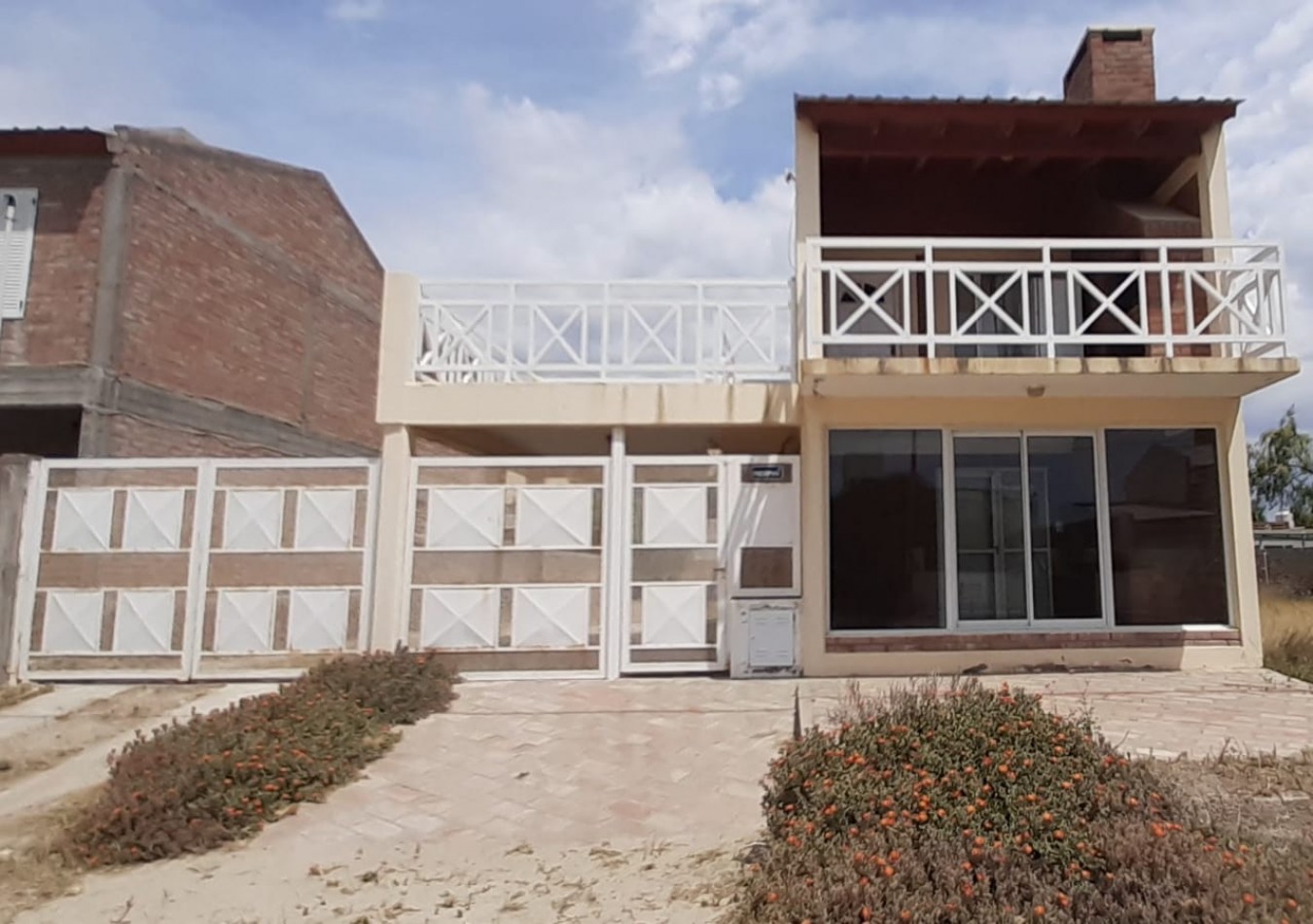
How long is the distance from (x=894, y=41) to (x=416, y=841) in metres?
8.82

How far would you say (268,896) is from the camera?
4293 mm

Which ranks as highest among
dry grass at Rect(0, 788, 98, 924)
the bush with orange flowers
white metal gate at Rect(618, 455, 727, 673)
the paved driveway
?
white metal gate at Rect(618, 455, 727, 673)

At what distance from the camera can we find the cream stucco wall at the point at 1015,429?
8.91 m

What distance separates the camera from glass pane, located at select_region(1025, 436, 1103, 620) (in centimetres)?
907

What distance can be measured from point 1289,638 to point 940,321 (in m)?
5.52

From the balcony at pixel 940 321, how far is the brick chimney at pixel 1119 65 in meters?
2.10

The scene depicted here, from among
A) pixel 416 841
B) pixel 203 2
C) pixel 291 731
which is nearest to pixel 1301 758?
pixel 416 841

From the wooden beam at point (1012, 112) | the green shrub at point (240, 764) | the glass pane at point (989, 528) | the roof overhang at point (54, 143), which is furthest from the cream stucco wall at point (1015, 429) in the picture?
the roof overhang at point (54, 143)

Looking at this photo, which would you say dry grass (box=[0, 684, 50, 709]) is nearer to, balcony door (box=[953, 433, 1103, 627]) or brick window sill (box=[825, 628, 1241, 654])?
brick window sill (box=[825, 628, 1241, 654])

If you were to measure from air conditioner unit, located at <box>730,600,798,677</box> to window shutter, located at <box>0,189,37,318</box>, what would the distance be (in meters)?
10.4

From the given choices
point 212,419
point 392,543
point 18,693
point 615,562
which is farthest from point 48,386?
point 615,562

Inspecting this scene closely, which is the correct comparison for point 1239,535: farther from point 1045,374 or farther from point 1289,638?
point 1045,374

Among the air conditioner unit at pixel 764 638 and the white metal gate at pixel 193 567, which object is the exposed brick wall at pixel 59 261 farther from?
the air conditioner unit at pixel 764 638

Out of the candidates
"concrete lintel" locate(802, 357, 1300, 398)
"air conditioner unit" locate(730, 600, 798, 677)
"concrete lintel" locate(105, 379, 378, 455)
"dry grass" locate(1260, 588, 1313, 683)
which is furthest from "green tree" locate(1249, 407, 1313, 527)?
"concrete lintel" locate(105, 379, 378, 455)
